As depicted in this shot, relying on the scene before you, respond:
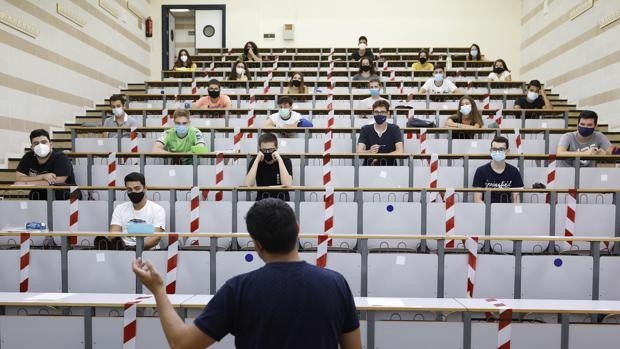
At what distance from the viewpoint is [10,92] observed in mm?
7547

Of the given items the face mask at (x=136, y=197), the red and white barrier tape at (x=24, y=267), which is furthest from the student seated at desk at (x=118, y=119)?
the red and white barrier tape at (x=24, y=267)

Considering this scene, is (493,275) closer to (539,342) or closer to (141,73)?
(539,342)

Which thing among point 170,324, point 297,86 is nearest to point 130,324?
point 170,324

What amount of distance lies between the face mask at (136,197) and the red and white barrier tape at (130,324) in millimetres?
1675

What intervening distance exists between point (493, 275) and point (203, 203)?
8.04 feet

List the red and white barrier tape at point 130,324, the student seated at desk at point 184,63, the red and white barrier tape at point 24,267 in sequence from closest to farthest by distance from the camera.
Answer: the red and white barrier tape at point 130,324 < the red and white barrier tape at point 24,267 < the student seated at desk at point 184,63

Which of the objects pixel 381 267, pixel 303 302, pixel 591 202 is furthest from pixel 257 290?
pixel 591 202

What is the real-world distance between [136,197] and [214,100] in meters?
3.63

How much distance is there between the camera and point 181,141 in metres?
6.23

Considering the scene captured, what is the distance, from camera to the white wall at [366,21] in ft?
45.4

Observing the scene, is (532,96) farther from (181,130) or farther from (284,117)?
(181,130)

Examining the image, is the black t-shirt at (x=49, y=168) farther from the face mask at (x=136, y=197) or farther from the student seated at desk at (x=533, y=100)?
the student seated at desk at (x=533, y=100)

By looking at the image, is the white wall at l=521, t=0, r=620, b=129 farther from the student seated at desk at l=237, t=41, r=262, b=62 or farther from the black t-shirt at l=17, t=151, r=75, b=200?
the black t-shirt at l=17, t=151, r=75, b=200

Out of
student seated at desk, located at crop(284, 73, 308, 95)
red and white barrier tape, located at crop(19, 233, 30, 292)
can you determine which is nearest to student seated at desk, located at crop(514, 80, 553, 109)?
student seated at desk, located at crop(284, 73, 308, 95)
